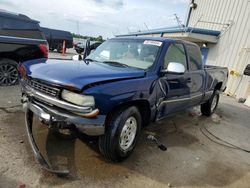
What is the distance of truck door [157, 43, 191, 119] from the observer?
12.8 ft

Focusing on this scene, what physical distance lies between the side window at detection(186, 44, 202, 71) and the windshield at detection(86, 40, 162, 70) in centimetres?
112

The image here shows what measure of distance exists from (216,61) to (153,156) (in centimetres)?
1025

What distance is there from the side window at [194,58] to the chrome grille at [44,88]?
301 cm

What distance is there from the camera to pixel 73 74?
291 centimetres

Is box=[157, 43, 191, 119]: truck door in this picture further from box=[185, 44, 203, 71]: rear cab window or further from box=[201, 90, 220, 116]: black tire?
box=[201, 90, 220, 116]: black tire

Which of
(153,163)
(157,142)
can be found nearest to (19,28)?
(157,142)

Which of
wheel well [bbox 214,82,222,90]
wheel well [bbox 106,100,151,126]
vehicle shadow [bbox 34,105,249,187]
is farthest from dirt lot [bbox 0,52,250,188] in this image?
wheel well [bbox 214,82,222,90]

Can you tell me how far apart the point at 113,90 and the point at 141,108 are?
902 millimetres

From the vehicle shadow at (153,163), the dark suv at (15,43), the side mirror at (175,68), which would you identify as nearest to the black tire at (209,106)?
the vehicle shadow at (153,163)

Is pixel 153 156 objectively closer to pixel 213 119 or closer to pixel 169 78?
pixel 169 78

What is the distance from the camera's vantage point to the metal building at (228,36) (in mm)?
10891

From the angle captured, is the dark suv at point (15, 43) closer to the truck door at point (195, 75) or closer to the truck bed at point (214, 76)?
the truck door at point (195, 75)

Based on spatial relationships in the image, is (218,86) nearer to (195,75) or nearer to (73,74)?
(195,75)

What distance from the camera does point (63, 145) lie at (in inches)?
144
